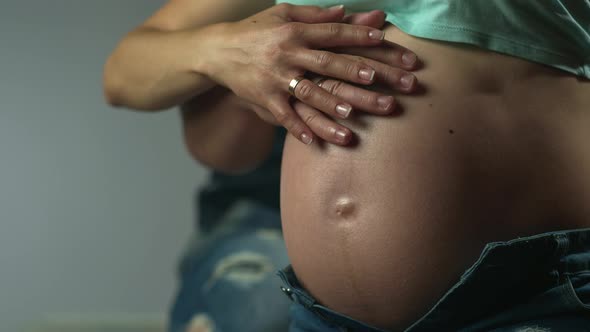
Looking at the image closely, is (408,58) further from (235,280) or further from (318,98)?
(235,280)

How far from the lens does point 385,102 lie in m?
0.71

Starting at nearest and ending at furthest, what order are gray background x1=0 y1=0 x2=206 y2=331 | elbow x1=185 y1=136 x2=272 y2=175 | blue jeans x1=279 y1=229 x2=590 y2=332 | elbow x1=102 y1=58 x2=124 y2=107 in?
1. blue jeans x1=279 y1=229 x2=590 y2=332
2. elbow x1=102 y1=58 x2=124 y2=107
3. elbow x1=185 y1=136 x2=272 y2=175
4. gray background x1=0 y1=0 x2=206 y2=331

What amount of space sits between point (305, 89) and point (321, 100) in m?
0.02

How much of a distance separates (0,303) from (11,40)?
81 cm

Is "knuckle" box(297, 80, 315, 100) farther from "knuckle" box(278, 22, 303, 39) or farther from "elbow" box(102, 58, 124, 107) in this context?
"elbow" box(102, 58, 124, 107)

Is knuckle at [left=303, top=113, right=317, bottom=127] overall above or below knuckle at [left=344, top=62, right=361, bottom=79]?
below

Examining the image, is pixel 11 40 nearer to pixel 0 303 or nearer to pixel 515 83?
pixel 0 303

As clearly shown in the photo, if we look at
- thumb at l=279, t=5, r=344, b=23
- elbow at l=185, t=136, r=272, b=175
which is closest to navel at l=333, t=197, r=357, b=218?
thumb at l=279, t=5, r=344, b=23

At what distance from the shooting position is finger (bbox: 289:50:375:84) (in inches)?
28.1

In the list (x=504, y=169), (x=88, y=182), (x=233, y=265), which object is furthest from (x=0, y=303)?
(x=504, y=169)

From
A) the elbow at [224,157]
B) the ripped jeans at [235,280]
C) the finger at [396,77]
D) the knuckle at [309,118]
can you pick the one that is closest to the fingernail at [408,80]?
the finger at [396,77]

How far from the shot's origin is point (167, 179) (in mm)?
2131

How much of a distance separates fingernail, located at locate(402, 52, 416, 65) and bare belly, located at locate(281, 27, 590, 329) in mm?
19

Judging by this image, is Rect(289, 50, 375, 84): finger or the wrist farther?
the wrist
